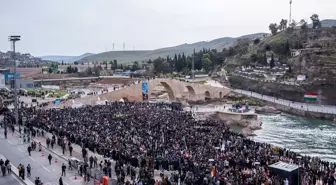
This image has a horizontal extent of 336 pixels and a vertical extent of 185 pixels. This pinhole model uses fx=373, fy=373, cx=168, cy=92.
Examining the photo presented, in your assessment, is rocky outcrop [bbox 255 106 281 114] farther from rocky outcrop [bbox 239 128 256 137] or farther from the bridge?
rocky outcrop [bbox 239 128 256 137]

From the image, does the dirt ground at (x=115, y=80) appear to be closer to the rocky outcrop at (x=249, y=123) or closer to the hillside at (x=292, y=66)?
the hillside at (x=292, y=66)

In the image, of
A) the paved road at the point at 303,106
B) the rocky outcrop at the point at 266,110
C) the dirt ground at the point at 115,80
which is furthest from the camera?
the dirt ground at the point at 115,80

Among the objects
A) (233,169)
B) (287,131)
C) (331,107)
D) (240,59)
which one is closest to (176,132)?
(233,169)

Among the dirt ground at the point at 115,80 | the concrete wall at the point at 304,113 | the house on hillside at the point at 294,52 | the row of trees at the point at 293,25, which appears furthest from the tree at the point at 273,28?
the dirt ground at the point at 115,80

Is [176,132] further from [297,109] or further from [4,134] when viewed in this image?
[297,109]

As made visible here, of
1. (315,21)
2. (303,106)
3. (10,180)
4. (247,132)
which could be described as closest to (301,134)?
(247,132)

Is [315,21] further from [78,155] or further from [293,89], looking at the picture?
[78,155]

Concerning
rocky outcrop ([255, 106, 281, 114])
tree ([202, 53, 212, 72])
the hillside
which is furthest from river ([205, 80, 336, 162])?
tree ([202, 53, 212, 72])
